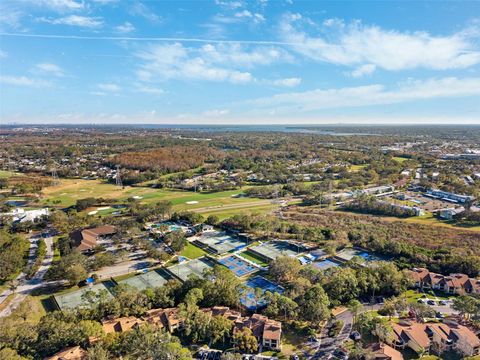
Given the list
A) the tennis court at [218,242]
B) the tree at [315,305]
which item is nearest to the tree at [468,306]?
the tree at [315,305]

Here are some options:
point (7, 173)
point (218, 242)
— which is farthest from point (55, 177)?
point (218, 242)

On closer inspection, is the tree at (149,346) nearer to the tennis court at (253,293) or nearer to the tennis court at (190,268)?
the tennis court at (253,293)

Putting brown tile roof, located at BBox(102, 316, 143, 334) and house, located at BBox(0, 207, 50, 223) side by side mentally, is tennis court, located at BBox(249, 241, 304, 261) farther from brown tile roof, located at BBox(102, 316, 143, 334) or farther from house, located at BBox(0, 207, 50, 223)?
house, located at BBox(0, 207, 50, 223)

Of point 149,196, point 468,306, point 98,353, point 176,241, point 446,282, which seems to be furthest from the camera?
point 149,196

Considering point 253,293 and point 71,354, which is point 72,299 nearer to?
point 71,354

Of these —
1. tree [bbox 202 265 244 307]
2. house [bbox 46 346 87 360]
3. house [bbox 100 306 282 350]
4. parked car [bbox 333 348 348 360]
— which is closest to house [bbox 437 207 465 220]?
parked car [bbox 333 348 348 360]
